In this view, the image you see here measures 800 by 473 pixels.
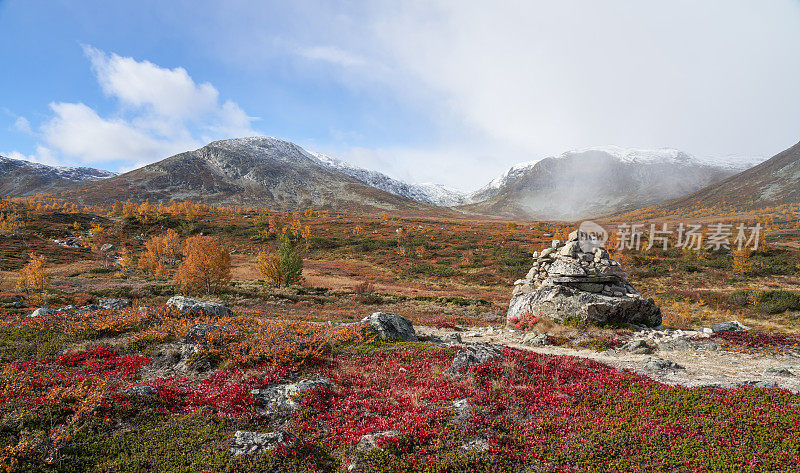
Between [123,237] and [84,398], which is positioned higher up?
[84,398]

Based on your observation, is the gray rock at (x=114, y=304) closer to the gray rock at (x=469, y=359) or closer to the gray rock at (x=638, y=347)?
the gray rock at (x=469, y=359)

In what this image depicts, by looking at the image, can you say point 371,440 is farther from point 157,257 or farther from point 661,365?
point 157,257

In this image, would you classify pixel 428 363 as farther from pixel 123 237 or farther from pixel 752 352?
pixel 123 237

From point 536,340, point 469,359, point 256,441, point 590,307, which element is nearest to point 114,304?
point 256,441

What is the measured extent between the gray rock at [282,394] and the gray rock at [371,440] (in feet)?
7.99

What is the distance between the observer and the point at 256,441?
691cm

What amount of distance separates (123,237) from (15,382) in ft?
381

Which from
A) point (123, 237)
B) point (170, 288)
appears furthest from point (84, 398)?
point (123, 237)

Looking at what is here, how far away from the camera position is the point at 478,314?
3400 centimetres

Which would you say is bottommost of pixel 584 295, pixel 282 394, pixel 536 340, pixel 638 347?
pixel 536 340

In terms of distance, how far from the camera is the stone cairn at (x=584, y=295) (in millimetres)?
21219

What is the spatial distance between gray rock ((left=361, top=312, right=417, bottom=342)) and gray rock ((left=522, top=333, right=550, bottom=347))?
6966mm

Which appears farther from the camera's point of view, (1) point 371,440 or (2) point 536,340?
(2) point 536,340

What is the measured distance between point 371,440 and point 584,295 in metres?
20.1
